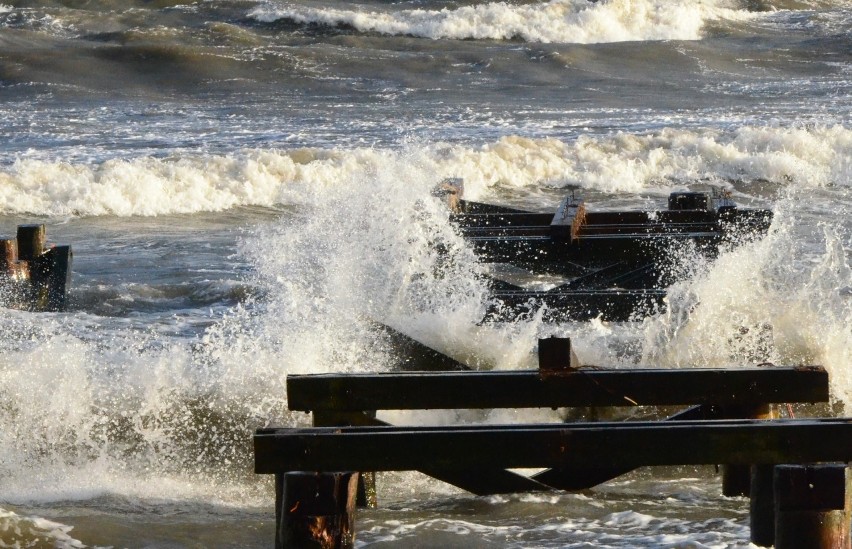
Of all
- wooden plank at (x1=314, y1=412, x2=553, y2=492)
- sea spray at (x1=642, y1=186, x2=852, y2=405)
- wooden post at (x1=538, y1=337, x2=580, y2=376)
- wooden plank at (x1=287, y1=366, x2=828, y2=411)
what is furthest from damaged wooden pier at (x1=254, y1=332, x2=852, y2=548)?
sea spray at (x1=642, y1=186, x2=852, y2=405)

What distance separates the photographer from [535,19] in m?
44.6

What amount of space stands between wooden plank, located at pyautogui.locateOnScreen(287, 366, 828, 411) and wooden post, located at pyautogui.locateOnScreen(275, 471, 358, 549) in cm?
111

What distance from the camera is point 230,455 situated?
671 cm

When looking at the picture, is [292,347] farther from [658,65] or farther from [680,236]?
[658,65]

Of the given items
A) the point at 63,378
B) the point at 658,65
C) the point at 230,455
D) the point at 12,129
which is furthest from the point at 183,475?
the point at 658,65

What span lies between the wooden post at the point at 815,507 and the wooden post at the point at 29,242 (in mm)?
6974

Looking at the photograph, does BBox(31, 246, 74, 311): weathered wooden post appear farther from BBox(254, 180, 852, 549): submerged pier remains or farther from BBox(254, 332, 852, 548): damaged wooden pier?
BBox(254, 332, 852, 548): damaged wooden pier

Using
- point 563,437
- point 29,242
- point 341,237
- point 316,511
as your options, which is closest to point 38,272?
point 29,242

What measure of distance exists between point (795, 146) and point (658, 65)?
606 inches

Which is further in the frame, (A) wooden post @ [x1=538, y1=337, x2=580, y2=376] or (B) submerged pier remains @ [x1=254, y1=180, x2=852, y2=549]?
(A) wooden post @ [x1=538, y1=337, x2=580, y2=376]

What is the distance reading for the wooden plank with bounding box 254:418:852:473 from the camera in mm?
4055

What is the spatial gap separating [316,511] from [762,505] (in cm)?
162

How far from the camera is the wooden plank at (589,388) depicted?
5047 millimetres

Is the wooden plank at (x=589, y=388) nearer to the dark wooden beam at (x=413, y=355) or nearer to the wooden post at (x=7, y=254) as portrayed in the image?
the dark wooden beam at (x=413, y=355)
